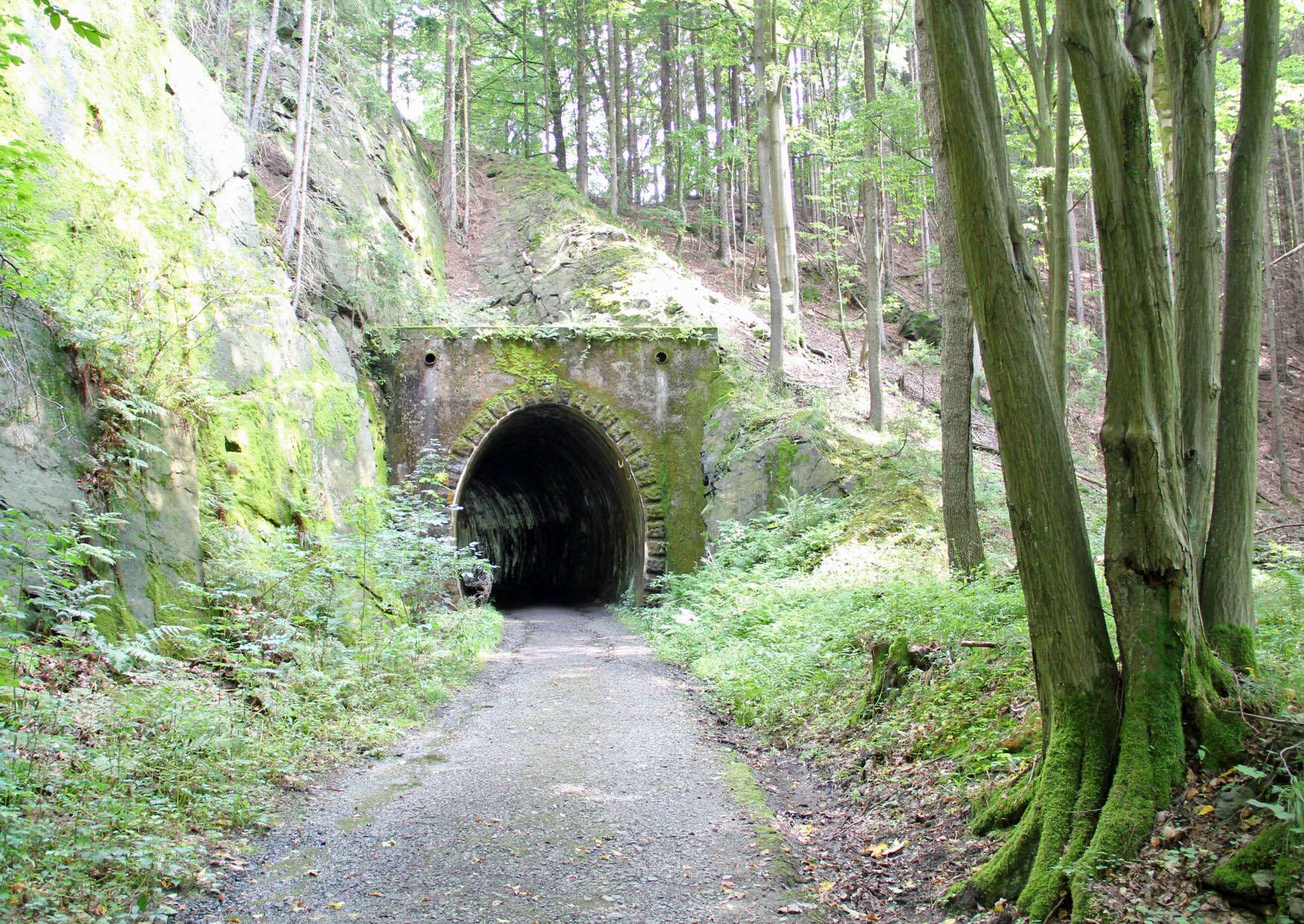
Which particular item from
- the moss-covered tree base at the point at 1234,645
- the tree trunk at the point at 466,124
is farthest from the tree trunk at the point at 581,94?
the moss-covered tree base at the point at 1234,645

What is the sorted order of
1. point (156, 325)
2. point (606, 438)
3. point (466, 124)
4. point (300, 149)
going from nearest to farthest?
point (156, 325) → point (300, 149) → point (606, 438) → point (466, 124)

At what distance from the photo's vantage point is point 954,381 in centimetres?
734

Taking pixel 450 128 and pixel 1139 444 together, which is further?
pixel 450 128

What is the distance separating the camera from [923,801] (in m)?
4.21

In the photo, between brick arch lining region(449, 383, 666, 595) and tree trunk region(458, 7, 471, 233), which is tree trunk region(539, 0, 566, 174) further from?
brick arch lining region(449, 383, 666, 595)

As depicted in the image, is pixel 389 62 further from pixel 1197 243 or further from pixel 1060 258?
pixel 1197 243

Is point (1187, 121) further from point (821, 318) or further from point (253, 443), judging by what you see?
point (821, 318)

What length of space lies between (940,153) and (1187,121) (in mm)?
3262

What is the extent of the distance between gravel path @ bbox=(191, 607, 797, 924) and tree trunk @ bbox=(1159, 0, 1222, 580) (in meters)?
2.52

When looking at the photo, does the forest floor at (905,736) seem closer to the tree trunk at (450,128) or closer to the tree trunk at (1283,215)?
the tree trunk at (1283,215)

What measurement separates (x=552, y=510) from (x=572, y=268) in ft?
20.4

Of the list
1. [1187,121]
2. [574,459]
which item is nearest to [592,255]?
[574,459]

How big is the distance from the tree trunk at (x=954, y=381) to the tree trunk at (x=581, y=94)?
2105 centimetres

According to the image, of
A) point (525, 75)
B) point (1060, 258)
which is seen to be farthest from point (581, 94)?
point (1060, 258)
